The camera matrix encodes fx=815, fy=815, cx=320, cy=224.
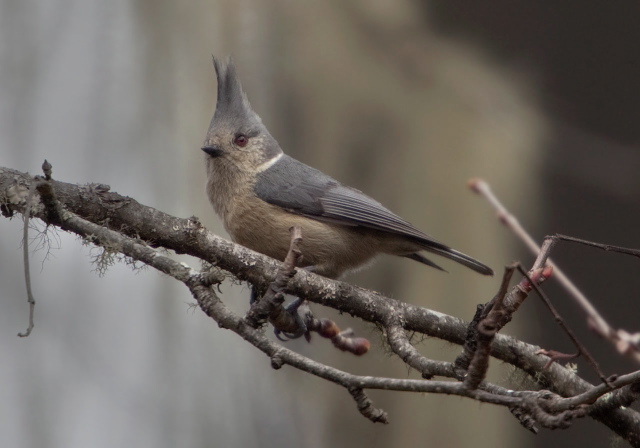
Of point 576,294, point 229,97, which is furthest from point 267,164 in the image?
point 576,294

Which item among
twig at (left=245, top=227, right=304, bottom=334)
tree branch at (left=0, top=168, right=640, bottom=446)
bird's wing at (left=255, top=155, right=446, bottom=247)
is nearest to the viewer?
twig at (left=245, top=227, right=304, bottom=334)

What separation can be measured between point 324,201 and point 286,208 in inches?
8.6

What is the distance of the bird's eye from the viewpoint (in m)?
4.50

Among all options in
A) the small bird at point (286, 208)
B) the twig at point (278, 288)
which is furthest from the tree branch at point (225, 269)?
the small bird at point (286, 208)

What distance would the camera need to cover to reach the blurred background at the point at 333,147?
489cm

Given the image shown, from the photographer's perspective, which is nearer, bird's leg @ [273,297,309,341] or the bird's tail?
bird's leg @ [273,297,309,341]

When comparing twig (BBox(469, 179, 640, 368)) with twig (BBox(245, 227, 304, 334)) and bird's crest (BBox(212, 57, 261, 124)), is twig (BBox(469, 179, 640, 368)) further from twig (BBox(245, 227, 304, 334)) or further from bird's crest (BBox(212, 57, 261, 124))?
bird's crest (BBox(212, 57, 261, 124))

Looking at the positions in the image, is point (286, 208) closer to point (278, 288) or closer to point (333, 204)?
point (333, 204)

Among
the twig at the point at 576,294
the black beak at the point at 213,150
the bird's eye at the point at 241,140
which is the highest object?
the bird's eye at the point at 241,140

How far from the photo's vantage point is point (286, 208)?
4.18m

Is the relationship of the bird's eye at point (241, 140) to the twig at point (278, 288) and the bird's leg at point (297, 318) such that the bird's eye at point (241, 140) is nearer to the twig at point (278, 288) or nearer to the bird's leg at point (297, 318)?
the bird's leg at point (297, 318)

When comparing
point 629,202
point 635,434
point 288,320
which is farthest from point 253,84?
point 635,434

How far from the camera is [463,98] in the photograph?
5246mm

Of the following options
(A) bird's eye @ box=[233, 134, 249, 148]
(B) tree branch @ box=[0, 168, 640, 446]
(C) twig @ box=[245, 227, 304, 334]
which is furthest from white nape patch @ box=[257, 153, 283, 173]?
(C) twig @ box=[245, 227, 304, 334]
